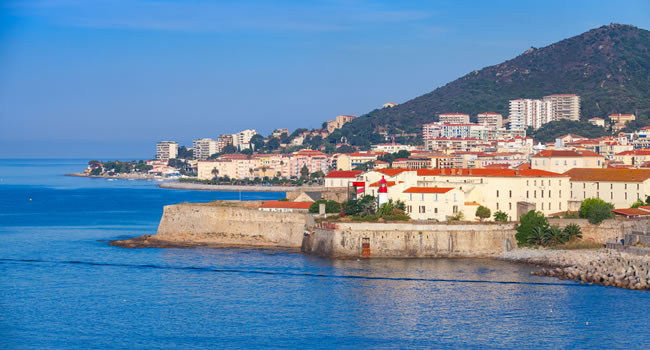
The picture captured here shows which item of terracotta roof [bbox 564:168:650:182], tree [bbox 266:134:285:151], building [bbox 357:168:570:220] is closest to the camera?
building [bbox 357:168:570:220]

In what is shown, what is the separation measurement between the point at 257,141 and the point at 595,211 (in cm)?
12743

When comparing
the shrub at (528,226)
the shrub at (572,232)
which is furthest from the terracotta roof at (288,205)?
the shrub at (572,232)

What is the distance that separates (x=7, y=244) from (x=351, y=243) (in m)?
17.5

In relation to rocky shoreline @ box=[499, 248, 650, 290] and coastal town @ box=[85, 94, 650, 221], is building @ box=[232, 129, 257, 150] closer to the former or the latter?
coastal town @ box=[85, 94, 650, 221]

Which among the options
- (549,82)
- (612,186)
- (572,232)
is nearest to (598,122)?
(549,82)

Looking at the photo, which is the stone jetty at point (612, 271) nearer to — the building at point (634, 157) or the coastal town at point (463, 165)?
the coastal town at point (463, 165)

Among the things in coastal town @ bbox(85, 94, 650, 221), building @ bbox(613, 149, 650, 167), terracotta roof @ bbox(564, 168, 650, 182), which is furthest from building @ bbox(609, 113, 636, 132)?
terracotta roof @ bbox(564, 168, 650, 182)

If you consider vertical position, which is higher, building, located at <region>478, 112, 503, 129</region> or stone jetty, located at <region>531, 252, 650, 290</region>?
Answer: building, located at <region>478, 112, 503, 129</region>

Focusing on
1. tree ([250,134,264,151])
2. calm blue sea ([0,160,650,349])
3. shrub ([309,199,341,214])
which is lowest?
calm blue sea ([0,160,650,349])

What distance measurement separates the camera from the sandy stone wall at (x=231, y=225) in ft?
129

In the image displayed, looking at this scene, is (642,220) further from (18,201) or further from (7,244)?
(18,201)

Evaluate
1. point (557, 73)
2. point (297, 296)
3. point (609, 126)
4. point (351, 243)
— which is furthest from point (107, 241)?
point (557, 73)

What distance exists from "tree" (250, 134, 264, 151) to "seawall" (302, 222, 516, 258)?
121 meters

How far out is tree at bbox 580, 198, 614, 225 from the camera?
118ft
